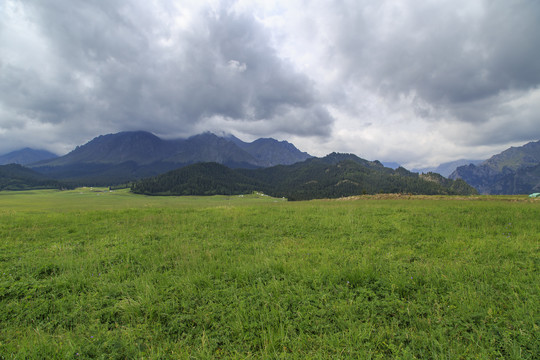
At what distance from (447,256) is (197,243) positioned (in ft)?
31.7

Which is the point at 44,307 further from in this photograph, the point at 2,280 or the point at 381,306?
the point at 381,306

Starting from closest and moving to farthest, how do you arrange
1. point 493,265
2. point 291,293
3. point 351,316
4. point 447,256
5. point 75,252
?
point 351,316 → point 291,293 → point 493,265 → point 447,256 → point 75,252

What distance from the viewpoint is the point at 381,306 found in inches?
200

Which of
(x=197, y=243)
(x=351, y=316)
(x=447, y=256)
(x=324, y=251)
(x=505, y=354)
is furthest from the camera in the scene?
(x=197, y=243)

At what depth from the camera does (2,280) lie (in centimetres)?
671

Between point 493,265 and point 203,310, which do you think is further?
point 493,265

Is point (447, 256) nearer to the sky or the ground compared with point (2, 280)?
nearer to the sky

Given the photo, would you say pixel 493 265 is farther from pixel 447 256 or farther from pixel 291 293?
pixel 291 293

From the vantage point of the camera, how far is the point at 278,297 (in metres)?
5.39

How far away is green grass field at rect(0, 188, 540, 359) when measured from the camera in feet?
13.2

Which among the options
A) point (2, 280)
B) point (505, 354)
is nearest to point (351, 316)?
point (505, 354)

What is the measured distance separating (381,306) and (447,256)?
4.33 meters

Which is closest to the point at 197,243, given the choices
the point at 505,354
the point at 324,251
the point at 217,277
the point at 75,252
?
the point at 217,277

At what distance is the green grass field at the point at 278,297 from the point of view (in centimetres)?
401
